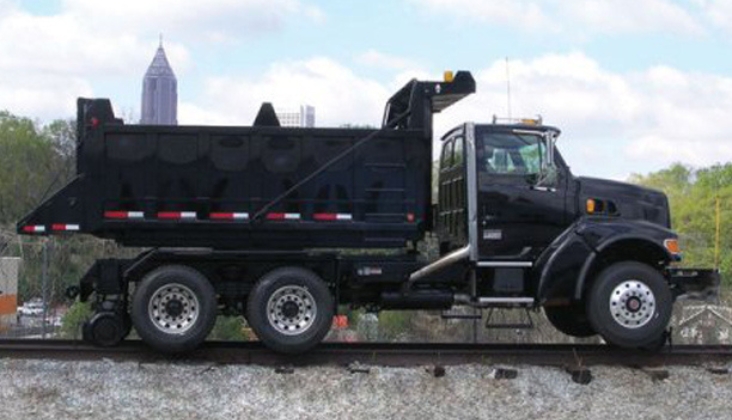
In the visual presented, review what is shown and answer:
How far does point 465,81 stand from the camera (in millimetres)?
12500

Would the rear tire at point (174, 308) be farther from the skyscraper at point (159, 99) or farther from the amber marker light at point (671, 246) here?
the amber marker light at point (671, 246)

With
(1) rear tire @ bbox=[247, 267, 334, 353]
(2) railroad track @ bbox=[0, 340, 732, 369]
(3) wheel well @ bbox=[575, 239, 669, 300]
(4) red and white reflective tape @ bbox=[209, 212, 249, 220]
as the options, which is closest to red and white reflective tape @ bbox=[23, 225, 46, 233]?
(2) railroad track @ bbox=[0, 340, 732, 369]

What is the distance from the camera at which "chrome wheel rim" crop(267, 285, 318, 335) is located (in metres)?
11.6

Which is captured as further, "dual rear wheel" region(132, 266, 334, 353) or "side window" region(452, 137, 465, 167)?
"side window" region(452, 137, 465, 167)

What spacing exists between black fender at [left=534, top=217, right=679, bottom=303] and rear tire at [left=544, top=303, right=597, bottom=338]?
3.71 feet

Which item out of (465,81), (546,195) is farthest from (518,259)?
(465,81)

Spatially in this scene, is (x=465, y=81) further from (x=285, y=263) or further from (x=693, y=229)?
(x=693, y=229)

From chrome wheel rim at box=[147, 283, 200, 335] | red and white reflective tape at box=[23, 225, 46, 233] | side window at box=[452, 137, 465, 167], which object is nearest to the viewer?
chrome wheel rim at box=[147, 283, 200, 335]

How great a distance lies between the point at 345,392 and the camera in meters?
10.1

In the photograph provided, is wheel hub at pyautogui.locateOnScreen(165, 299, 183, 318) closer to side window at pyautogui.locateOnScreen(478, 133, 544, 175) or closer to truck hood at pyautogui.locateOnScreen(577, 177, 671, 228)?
side window at pyautogui.locateOnScreen(478, 133, 544, 175)

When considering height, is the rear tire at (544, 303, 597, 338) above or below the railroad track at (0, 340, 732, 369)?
above

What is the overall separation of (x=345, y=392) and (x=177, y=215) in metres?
3.27

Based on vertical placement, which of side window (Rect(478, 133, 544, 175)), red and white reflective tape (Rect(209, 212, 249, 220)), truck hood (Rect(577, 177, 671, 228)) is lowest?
red and white reflective tape (Rect(209, 212, 249, 220))

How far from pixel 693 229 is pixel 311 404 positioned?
189 ft
